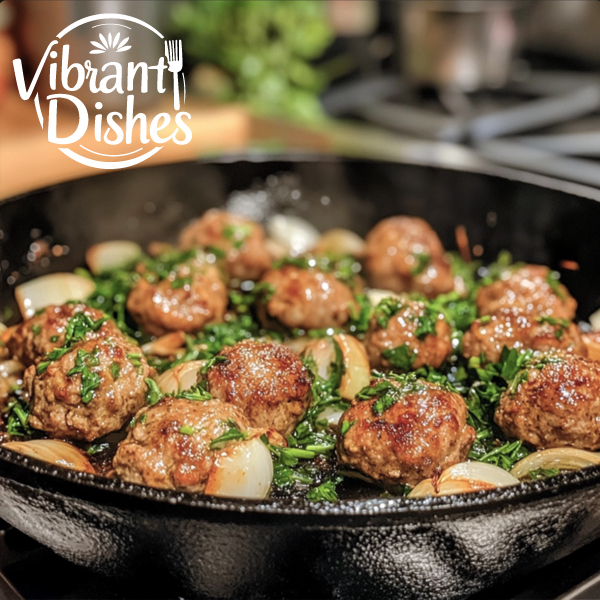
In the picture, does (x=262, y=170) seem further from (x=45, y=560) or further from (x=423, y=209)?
(x=45, y=560)

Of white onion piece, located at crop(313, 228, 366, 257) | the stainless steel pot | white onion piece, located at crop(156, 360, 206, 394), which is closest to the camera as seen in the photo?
white onion piece, located at crop(156, 360, 206, 394)

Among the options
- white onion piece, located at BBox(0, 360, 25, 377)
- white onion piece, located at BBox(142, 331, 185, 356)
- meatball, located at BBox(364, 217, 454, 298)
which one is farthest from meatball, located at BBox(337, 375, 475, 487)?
white onion piece, located at BBox(0, 360, 25, 377)

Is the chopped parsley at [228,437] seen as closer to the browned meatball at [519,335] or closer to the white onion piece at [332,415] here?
the white onion piece at [332,415]

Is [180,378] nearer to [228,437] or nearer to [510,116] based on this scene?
[228,437]

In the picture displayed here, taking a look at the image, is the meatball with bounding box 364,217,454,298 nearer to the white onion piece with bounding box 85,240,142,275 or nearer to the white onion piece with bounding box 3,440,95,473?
the white onion piece with bounding box 85,240,142,275

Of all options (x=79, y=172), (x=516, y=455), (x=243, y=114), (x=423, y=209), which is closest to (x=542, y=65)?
(x=243, y=114)

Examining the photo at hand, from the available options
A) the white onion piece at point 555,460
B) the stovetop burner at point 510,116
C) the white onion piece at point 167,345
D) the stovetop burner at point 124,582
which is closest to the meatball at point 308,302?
the white onion piece at point 167,345

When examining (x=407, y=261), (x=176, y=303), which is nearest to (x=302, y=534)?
(x=176, y=303)
